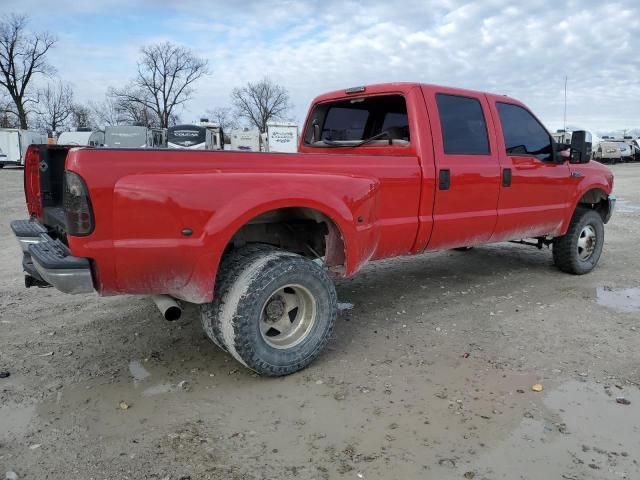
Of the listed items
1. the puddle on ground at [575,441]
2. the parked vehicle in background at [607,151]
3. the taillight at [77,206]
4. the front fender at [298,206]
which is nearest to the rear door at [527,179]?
the front fender at [298,206]

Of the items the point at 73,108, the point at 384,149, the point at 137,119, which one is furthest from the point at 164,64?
the point at 384,149

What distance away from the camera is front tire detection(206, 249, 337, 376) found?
312 cm

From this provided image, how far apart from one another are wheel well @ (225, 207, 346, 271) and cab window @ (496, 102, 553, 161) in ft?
7.18

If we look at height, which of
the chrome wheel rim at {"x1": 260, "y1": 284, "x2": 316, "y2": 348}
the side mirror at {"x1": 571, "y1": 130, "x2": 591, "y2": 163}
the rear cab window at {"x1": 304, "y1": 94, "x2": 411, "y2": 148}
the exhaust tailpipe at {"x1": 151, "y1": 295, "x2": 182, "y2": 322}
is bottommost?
the chrome wheel rim at {"x1": 260, "y1": 284, "x2": 316, "y2": 348}

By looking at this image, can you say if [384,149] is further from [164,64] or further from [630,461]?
[164,64]

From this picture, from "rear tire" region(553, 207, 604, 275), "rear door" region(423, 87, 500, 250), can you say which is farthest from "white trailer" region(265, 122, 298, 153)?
"rear door" region(423, 87, 500, 250)

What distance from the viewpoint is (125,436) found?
2703mm

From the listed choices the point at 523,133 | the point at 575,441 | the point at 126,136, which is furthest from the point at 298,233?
the point at 126,136

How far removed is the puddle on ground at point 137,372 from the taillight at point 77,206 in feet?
3.72

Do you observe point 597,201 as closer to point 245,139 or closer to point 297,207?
point 297,207

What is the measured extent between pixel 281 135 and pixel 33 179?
20969 millimetres

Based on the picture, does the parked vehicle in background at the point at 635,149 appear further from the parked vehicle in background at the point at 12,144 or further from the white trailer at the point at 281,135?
the parked vehicle in background at the point at 12,144

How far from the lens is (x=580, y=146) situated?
5418mm

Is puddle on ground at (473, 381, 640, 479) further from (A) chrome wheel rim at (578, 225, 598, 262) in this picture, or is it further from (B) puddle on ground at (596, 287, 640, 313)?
(A) chrome wheel rim at (578, 225, 598, 262)
